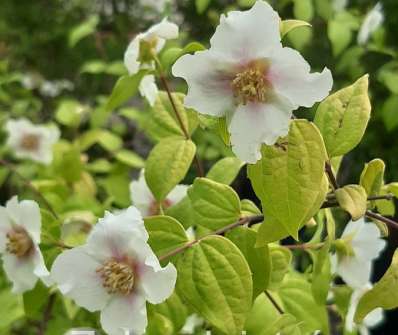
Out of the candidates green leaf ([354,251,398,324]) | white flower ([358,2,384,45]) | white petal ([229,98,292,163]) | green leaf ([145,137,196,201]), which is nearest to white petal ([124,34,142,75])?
green leaf ([145,137,196,201])

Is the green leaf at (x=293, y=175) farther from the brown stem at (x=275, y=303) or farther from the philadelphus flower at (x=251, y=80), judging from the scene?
the brown stem at (x=275, y=303)

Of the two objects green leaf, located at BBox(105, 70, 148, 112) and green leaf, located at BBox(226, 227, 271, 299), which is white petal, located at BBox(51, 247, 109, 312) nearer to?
green leaf, located at BBox(226, 227, 271, 299)

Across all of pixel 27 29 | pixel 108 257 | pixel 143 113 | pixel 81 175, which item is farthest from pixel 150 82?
pixel 27 29

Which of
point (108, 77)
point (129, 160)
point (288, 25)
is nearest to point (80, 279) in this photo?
point (288, 25)

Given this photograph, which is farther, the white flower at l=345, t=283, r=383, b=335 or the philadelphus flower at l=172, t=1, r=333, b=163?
the white flower at l=345, t=283, r=383, b=335

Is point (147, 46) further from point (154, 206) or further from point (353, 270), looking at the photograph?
point (353, 270)

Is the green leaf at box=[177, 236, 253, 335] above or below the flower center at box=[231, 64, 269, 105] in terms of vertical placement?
below

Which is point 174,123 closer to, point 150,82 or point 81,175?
point 150,82
